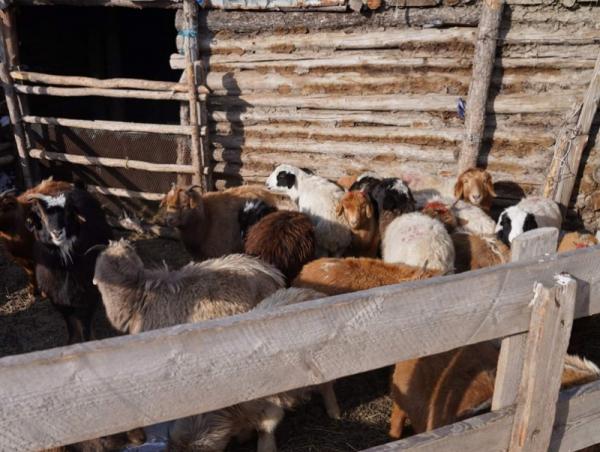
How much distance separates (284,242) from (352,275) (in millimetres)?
1137

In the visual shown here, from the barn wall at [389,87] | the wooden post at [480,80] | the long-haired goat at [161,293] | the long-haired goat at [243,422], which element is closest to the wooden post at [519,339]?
the long-haired goat at [243,422]

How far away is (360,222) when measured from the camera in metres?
6.59

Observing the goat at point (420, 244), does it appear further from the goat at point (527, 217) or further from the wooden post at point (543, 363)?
the wooden post at point (543, 363)

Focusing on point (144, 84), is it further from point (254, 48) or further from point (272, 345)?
point (272, 345)

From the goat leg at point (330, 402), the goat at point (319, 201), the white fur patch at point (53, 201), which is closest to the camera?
the goat leg at point (330, 402)

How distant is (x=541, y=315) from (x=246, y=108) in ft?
21.8

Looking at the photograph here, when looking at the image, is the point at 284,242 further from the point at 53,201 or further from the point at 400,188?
the point at 53,201

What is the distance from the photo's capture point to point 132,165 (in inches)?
340

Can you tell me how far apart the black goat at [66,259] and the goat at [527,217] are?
4.41 metres

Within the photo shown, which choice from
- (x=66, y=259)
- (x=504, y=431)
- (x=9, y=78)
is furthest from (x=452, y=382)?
(x=9, y=78)

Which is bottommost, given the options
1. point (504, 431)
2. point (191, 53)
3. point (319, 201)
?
point (319, 201)

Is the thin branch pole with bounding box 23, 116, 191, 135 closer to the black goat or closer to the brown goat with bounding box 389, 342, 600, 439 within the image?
the black goat

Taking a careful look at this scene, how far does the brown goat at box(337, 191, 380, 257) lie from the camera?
6.45 meters

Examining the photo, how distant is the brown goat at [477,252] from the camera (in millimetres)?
5844
